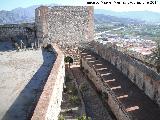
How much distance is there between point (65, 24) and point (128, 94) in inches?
558

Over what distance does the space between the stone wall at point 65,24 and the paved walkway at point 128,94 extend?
16.9ft

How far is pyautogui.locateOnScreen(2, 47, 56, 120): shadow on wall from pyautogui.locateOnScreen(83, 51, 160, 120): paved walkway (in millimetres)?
4613

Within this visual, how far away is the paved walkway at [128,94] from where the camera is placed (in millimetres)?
16219

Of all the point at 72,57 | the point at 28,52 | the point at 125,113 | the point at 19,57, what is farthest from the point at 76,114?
the point at 72,57

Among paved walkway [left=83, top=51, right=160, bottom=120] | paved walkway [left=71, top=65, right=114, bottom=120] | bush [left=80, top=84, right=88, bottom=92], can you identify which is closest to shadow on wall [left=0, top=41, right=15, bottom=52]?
paved walkway [left=71, top=65, right=114, bottom=120]

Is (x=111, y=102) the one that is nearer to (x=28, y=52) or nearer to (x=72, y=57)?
(x=28, y=52)

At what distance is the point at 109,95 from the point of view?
20.3 m

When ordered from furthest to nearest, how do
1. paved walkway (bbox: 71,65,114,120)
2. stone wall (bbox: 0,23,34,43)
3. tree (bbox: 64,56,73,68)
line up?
stone wall (bbox: 0,23,34,43) < tree (bbox: 64,56,73,68) < paved walkway (bbox: 71,65,114,120)

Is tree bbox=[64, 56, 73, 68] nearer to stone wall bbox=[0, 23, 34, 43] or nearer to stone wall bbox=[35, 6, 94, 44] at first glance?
stone wall bbox=[35, 6, 94, 44]

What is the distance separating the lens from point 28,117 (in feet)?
39.2

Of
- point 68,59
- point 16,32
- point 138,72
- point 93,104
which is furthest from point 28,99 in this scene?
point 16,32

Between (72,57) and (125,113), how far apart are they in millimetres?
16349

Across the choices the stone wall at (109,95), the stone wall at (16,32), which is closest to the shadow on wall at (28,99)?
the stone wall at (109,95)

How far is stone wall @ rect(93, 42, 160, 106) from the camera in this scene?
1792cm
